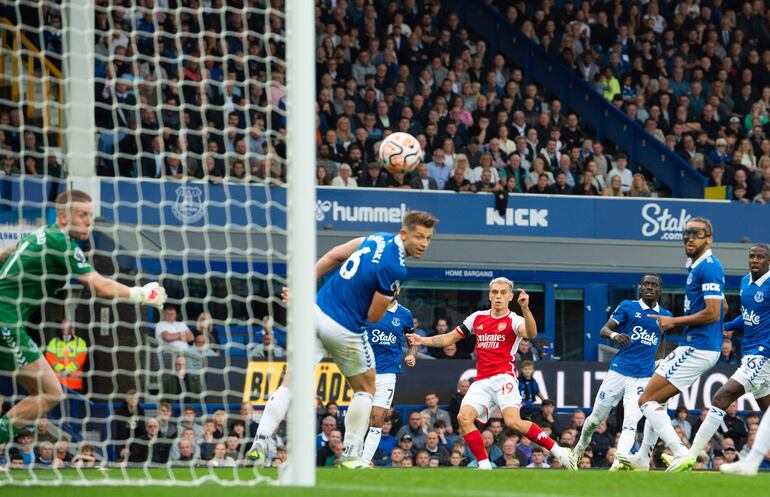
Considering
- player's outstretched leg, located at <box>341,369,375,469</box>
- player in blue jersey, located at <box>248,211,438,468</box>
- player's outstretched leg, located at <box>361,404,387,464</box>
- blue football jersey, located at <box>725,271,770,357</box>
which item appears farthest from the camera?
player's outstretched leg, located at <box>361,404,387,464</box>

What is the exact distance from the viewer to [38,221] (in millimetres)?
18359

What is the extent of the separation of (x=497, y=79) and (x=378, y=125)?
334 centimetres

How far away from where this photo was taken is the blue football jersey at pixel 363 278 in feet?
34.5

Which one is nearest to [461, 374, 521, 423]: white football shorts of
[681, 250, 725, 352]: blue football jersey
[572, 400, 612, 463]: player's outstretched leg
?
[572, 400, 612, 463]: player's outstretched leg

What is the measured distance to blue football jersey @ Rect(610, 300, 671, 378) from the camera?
45.9 ft

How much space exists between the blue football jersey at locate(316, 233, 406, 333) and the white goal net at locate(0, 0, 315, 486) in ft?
3.51

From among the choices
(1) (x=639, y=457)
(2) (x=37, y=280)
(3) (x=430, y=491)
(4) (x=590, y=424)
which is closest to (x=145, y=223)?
(4) (x=590, y=424)

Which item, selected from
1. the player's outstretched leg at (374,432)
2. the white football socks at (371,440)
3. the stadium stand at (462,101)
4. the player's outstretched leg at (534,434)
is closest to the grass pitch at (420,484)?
the player's outstretched leg at (534,434)

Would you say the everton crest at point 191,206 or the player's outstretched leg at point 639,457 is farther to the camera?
the everton crest at point 191,206

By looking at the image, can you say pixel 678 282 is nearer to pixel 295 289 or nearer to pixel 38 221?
pixel 38 221

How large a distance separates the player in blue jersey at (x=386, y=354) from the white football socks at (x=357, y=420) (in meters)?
2.07

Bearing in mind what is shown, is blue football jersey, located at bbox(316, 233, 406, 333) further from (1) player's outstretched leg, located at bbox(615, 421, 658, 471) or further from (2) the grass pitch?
Result: (1) player's outstretched leg, located at bbox(615, 421, 658, 471)

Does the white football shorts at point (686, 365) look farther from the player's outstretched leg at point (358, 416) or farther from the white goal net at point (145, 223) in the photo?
the white goal net at point (145, 223)

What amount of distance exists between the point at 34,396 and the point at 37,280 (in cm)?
92
